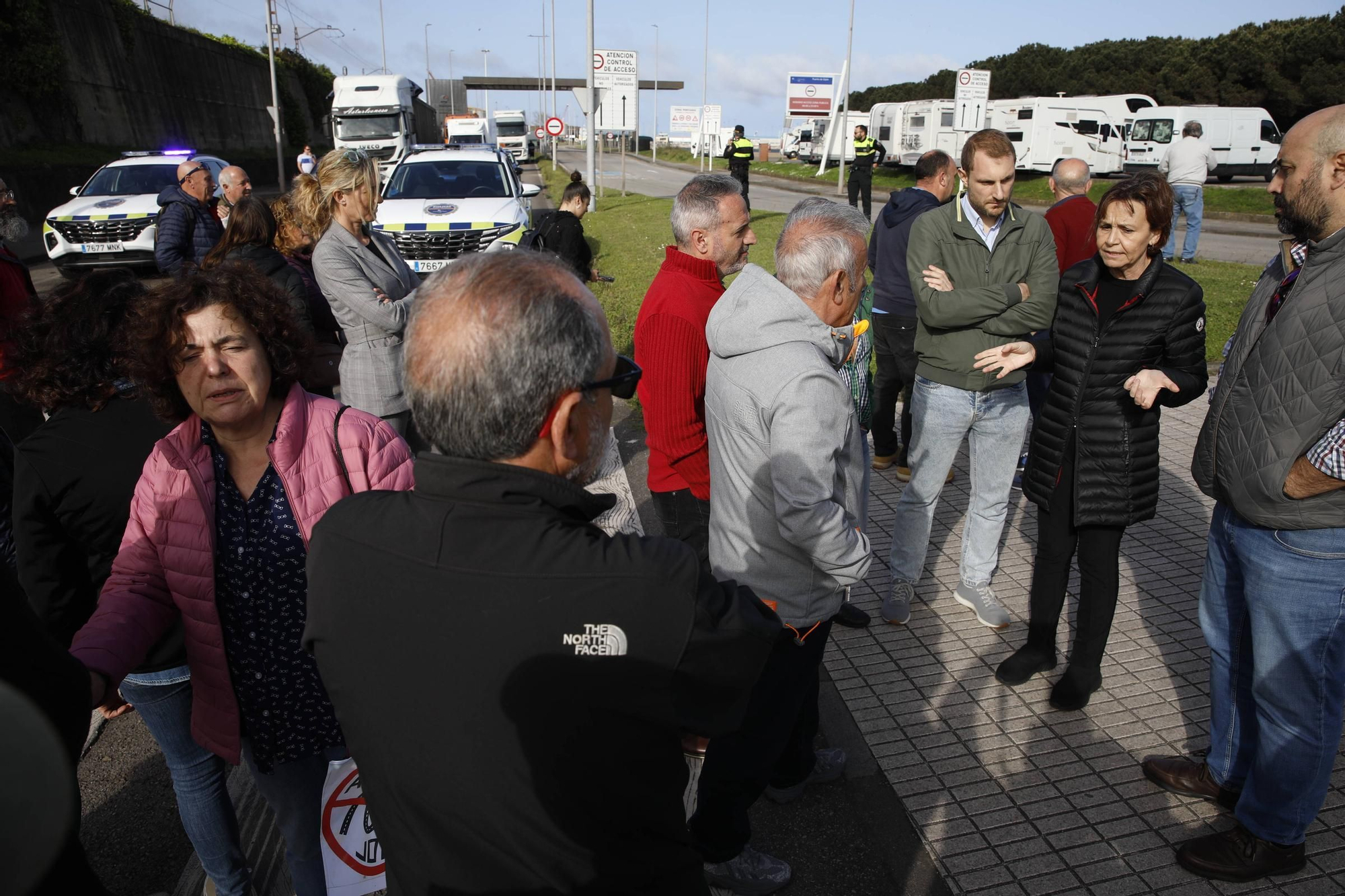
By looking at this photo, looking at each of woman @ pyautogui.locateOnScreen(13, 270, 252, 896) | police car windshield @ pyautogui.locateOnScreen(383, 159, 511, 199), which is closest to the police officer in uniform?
police car windshield @ pyautogui.locateOnScreen(383, 159, 511, 199)

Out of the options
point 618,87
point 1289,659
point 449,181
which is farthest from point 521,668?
point 618,87

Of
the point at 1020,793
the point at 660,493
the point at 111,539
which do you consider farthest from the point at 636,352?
the point at 1020,793

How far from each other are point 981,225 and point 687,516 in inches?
77.0

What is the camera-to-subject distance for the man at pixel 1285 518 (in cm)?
237

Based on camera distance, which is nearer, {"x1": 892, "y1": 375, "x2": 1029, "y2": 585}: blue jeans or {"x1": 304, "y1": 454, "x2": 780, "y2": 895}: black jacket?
{"x1": 304, "y1": 454, "x2": 780, "y2": 895}: black jacket

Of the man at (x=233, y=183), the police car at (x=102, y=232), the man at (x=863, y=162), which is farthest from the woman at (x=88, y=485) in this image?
the man at (x=863, y=162)

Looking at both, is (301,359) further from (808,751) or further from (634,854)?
(808,751)

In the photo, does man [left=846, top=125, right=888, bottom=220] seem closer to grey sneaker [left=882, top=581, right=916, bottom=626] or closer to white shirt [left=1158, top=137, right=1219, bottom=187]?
white shirt [left=1158, top=137, right=1219, bottom=187]

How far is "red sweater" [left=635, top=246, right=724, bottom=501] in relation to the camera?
10.6 ft

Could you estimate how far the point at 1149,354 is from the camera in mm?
3248

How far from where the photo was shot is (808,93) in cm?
3972

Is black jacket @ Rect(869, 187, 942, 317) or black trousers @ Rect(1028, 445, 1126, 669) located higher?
black jacket @ Rect(869, 187, 942, 317)

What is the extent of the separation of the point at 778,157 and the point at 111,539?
67.2 m

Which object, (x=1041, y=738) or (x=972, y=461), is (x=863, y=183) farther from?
(x=1041, y=738)
